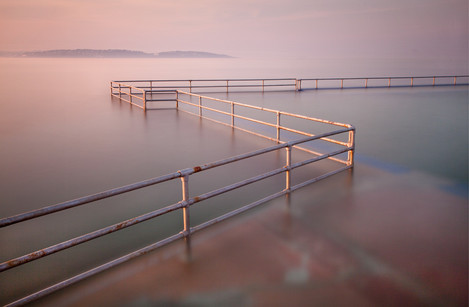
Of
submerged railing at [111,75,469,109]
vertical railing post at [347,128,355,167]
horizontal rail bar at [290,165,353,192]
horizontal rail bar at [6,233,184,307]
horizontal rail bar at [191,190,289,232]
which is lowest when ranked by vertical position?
horizontal rail bar at [6,233,184,307]

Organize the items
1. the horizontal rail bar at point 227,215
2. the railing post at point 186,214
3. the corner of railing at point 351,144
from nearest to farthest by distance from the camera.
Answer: the railing post at point 186,214, the horizontal rail bar at point 227,215, the corner of railing at point 351,144

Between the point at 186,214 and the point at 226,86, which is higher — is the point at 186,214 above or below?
below

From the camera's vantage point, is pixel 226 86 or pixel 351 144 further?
pixel 226 86

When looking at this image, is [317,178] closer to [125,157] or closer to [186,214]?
[186,214]

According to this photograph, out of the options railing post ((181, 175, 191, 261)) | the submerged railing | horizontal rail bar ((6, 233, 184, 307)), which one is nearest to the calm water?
horizontal rail bar ((6, 233, 184, 307))

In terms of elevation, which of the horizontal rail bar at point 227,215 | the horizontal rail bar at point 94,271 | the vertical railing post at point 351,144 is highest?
the vertical railing post at point 351,144

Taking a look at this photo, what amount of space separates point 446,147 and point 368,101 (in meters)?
8.97

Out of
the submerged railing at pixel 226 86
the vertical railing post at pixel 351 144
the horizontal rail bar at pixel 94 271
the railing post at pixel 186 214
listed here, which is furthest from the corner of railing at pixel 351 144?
the submerged railing at pixel 226 86

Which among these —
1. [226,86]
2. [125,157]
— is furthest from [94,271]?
[226,86]

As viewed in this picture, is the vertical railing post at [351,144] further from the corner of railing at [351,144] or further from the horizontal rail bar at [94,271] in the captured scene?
the horizontal rail bar at [94,271]

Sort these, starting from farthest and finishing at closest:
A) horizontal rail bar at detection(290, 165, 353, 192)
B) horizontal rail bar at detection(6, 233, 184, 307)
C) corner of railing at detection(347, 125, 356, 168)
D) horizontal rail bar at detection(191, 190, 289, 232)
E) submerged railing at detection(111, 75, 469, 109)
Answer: submerged railing at detection(111, 75, 469, 109) → corner of railing at detection(347, 125, 356, 168) → horizontal rail bar at detection(290, 165, 353, 192) → horizontal rail bar at detection(191, 190, 289, 232) → horizontal rail bar at detection(6, 233, 184, 307)

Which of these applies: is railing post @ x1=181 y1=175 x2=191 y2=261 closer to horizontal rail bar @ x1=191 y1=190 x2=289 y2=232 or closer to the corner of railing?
horizontal rail bar @ x1=191 y1=190 x2=289 y2=232

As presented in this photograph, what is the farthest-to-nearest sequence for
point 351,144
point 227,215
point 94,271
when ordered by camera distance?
point 351,144 < point 227,215 < point 94,271

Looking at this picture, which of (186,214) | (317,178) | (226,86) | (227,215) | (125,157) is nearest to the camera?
(186,214)
